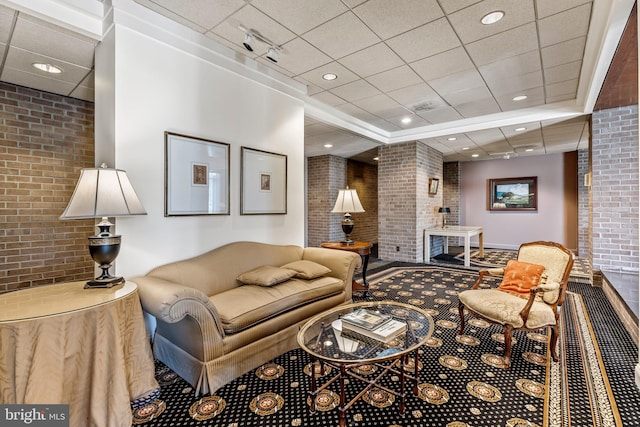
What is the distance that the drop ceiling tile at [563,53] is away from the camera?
9.05ft

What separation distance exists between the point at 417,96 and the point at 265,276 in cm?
322

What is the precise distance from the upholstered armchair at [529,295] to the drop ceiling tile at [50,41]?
3867 millimetres

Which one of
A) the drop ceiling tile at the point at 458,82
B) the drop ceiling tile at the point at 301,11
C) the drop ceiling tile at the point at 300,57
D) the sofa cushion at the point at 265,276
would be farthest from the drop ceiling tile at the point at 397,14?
the sofa cushion at the point at 265,276

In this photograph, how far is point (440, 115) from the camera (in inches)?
192

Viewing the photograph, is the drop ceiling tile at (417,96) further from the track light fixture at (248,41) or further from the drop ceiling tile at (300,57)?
the track light fixture at (248,41)

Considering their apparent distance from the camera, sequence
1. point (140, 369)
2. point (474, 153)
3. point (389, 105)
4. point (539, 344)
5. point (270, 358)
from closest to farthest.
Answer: point (140, 369)
point (270, 358)
point (539, 344)
point (389, 105)
point (474, 153)

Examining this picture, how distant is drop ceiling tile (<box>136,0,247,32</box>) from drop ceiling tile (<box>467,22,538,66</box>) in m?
2.22

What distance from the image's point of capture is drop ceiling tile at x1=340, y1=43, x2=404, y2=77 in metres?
2.90

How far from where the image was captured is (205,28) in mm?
2529

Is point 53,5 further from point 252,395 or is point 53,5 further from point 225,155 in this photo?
point 252,395

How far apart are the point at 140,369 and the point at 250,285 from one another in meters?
0.98

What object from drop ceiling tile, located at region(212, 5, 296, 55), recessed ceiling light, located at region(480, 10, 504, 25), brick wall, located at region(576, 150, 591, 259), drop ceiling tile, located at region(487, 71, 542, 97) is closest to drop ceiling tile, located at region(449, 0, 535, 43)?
recessed ceiling light, located at region(480, 10, 504, 25)

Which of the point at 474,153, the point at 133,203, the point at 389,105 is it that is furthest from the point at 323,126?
the point at 474,153

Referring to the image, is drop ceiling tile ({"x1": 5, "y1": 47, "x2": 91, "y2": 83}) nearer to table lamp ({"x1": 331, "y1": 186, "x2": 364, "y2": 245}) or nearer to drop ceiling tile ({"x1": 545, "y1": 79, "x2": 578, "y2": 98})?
table lamp ({"x1": 331, "y1": 186, "x2": 364, "y2": 245})
